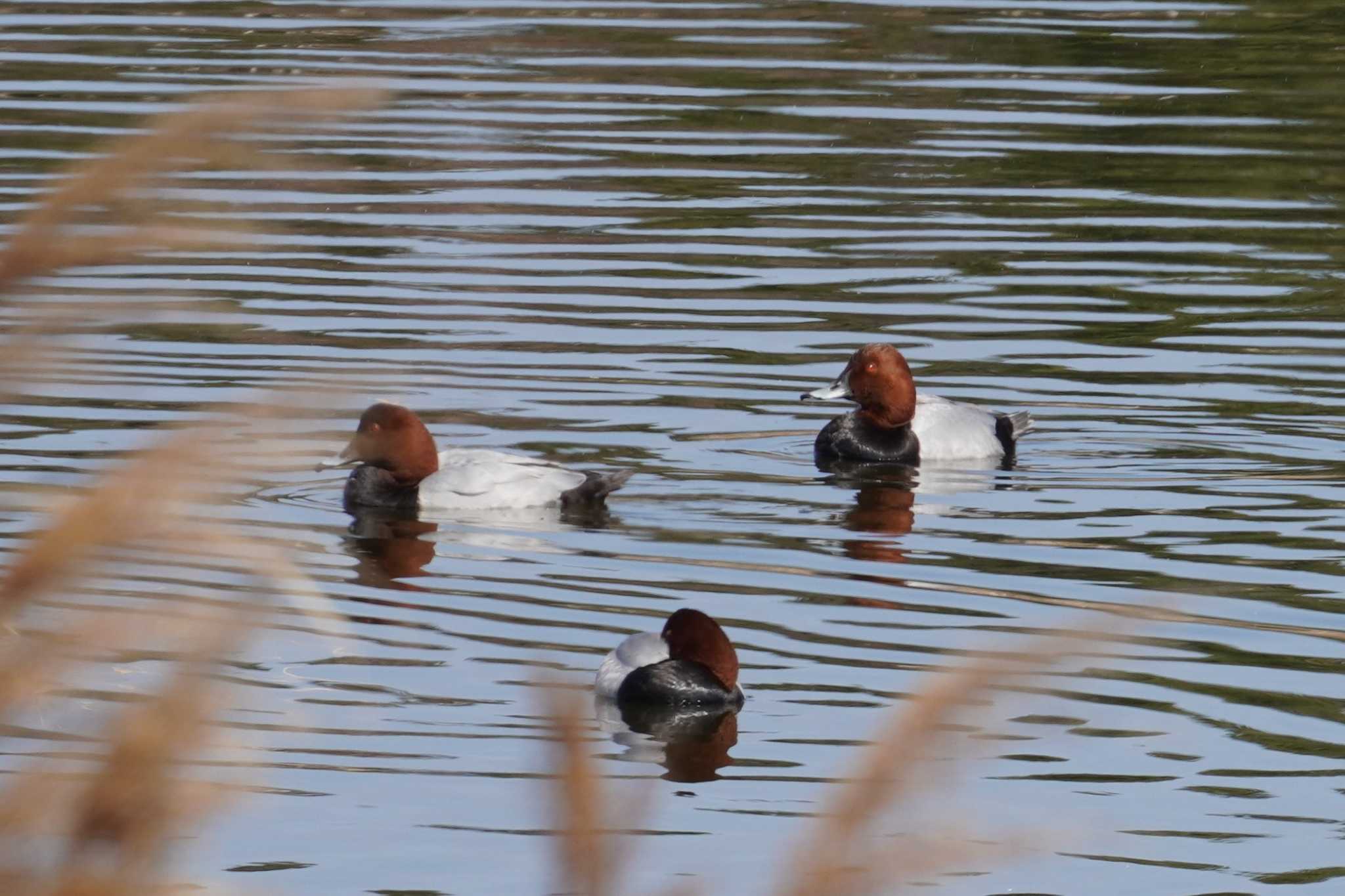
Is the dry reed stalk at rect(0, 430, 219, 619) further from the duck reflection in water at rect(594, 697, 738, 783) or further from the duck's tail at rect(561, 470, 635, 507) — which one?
the duck's tail at rect(561, 470, 635, 507)

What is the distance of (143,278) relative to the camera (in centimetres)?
1461

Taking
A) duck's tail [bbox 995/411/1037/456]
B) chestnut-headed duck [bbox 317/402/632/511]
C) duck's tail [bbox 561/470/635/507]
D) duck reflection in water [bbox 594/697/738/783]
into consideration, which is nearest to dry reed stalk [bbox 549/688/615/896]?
duck reflection in water [bbox 594/697/738/783]

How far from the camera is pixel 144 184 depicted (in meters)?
2.05

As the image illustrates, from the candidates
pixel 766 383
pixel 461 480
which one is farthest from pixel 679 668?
pixel 766 383

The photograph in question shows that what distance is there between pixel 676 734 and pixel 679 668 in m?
0.22

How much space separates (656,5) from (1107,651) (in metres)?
22.6

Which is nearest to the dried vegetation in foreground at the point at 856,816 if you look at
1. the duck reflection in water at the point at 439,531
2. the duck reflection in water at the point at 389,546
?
the duck reflection in water at the point at 389,546

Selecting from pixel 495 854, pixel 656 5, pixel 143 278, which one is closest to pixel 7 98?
pixel 143 278

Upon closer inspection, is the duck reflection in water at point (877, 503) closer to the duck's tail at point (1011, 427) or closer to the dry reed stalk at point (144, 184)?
the duck's tail at point (1011, 427)

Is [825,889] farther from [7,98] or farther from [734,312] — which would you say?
[7,98]

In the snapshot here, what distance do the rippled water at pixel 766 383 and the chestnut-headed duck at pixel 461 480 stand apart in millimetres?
120

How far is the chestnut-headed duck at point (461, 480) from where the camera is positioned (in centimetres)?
1089

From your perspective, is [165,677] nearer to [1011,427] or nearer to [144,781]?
[144,781]

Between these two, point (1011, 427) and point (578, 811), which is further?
point (1011, 427)
